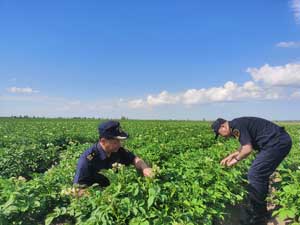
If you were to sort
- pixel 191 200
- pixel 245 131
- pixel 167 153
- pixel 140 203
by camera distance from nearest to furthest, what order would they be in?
pixel 140 203
pixel 191 200
pixel 245 131
pixel 167 153

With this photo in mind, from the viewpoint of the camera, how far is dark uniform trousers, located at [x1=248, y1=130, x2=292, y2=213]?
5488mm

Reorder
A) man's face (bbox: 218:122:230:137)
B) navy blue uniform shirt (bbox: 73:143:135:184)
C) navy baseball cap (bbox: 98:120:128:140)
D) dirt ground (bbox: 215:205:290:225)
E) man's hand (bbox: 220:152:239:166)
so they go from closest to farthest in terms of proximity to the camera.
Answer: navy baseball cap (bbox: 98:120:128:140) < navy blue uniform shirt (bbox: 73:143:135:184) < man's hand (bbox: 220:152:239:166) < man's face (bbox: 218:122:230:137) < dirt ground (bbox: 215:205:290:225)

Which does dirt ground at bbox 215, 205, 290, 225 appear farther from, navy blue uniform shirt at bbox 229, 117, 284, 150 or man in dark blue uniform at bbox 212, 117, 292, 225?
navy blue uniform shirt at bbox 229, 117, 284, 150

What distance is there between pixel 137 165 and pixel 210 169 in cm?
115

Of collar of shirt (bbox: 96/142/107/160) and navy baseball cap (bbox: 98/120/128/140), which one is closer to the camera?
navy baseball cap (bbox: 98/120/128/140)

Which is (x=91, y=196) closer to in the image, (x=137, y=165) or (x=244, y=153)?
(x=137, y=165)

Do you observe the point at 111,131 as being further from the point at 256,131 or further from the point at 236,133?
the point at 256,131

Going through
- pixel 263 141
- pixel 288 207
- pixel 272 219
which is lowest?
pixel 272 219

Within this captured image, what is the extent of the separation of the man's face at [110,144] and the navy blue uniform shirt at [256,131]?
206 centimetres

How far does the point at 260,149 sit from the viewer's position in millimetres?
5707

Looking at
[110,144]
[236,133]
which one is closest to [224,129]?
[236,133]

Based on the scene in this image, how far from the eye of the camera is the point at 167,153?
27.2 ft

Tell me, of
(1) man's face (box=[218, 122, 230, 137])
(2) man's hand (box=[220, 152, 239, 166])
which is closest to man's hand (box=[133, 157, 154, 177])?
(2) man's hand (box=[220, 152, 239, 166])

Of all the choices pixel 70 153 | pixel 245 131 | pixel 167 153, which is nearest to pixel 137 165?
pixel 245 131
